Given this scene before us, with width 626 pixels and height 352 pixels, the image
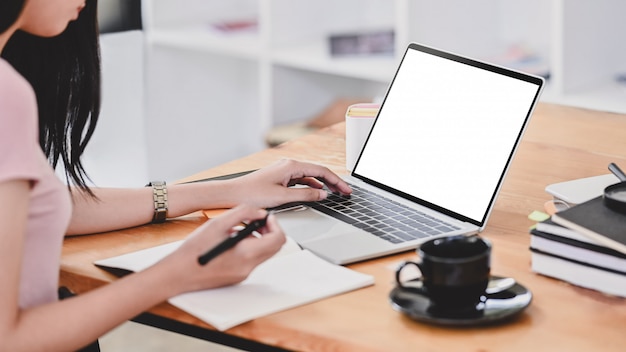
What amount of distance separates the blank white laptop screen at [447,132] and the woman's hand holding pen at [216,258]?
0.38m

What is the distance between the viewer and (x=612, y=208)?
1254 mm

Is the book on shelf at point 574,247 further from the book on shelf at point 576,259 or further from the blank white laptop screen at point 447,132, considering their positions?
the blank white laptop screen at point 447,132

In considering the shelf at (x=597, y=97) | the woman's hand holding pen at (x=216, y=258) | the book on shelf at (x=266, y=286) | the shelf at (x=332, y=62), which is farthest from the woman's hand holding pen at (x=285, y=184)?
the shelf at (x=332, y=62)

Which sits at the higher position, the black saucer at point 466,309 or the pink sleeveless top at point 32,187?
the pink sleeveless top at point 32,187

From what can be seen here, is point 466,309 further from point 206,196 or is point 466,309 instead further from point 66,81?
point 66,81

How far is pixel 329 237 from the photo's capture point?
1374 millimetres

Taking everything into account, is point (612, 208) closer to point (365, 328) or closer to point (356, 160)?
point (365, 328)

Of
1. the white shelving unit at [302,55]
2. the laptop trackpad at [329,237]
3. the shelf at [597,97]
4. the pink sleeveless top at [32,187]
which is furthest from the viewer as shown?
the white shelving unit at [302,55]

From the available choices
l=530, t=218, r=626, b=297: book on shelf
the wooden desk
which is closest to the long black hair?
the wooden desk

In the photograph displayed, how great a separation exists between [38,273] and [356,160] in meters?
0.70

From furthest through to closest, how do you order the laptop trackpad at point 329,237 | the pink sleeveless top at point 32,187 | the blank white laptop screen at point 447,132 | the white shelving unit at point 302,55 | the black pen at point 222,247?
1. the white shelving unit at point 302,55
2. the blank white laptop screen at point 447,132
3. the laptop trackpad at point 329,237
4. the black pen at point 222,247
5. the pink sleeveless top at point 32,187

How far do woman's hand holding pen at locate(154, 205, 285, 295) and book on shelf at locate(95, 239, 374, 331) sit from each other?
18mm

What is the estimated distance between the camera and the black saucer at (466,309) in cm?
109

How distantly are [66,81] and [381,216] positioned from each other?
530 mm
